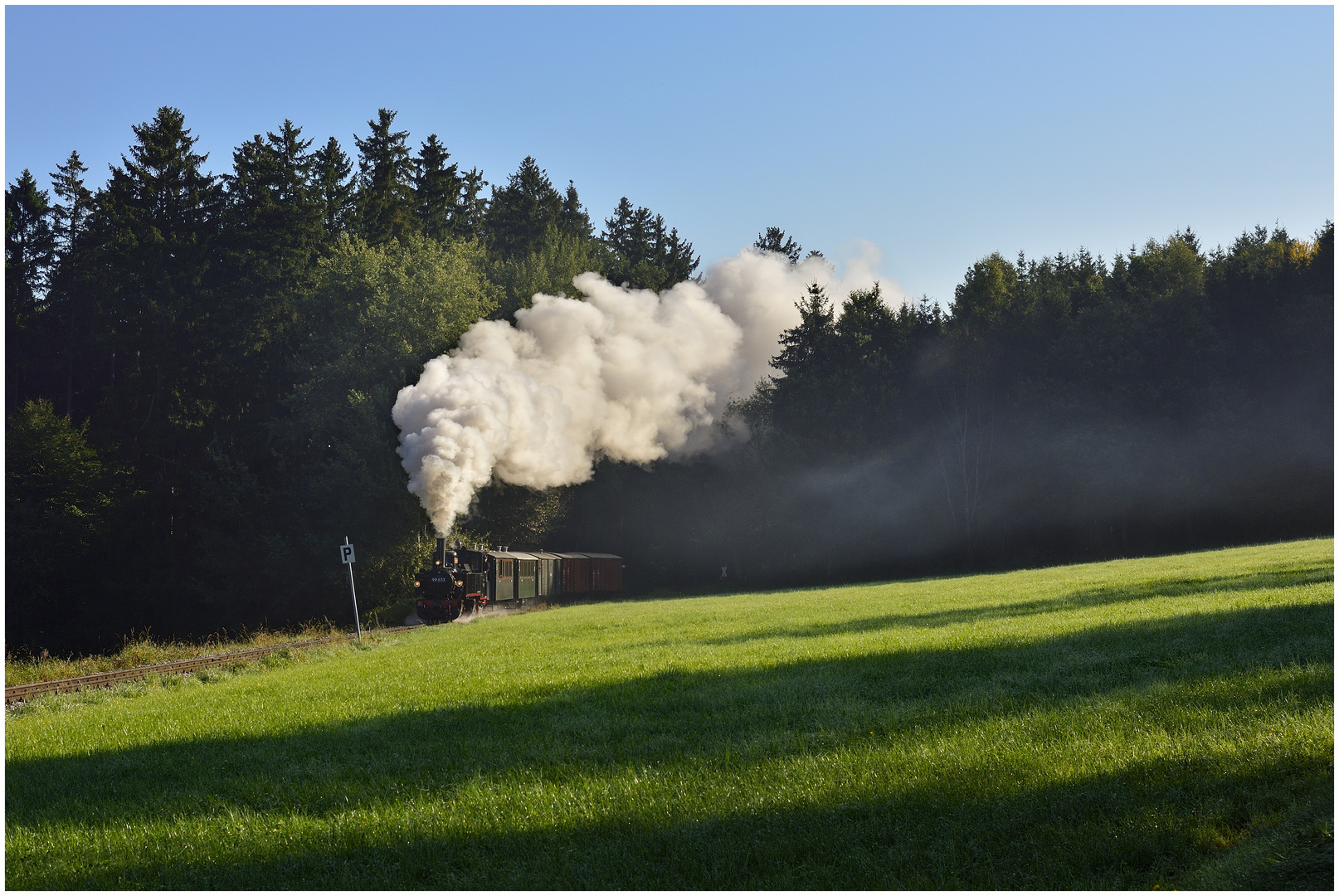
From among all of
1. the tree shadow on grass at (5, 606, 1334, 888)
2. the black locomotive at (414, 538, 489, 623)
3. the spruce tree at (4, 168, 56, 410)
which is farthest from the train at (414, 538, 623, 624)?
the spruce tree at (4, 168, 56, 410)

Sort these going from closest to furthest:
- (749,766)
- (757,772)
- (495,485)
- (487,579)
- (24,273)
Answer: (757,772) → (749,766) → (487,579) → (495,485) → (24,273)

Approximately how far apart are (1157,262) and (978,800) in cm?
5961

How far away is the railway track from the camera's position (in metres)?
17.2

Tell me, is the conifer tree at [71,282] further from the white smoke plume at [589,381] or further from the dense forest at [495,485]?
the white smoke plume at [589,381]

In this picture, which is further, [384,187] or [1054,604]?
[384,187]

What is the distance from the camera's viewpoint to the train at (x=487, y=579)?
30672 mm

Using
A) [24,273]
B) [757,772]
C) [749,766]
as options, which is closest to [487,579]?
[749,766]

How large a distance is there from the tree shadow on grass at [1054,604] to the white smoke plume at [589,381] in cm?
1617

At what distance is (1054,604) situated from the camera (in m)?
16.8

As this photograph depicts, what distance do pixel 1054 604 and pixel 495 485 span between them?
32.0 metres

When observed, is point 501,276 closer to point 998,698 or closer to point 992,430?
point 992,430

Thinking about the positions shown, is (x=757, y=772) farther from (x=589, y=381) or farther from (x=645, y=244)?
(x=645, y=244)

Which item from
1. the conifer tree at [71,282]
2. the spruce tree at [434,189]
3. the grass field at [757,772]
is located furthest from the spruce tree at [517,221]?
the grass field at [757,772]

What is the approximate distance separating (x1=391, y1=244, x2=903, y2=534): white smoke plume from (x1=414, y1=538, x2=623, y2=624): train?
5.31 feet
